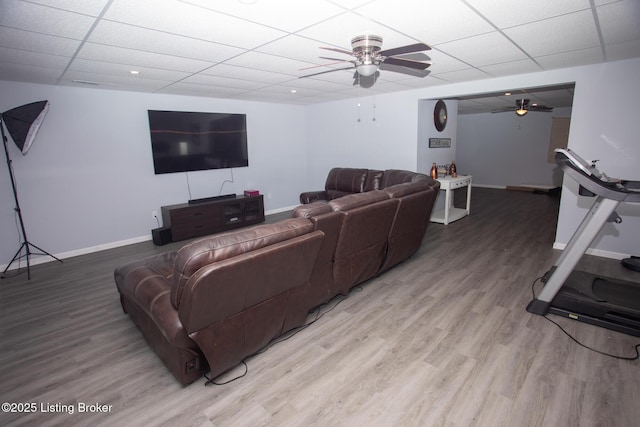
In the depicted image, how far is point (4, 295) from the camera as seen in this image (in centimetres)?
329

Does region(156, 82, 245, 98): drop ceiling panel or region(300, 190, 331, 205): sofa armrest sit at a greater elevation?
region(156, 82, 245, 98): drop ceiling panel

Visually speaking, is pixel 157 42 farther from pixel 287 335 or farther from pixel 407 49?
pixel 287 335

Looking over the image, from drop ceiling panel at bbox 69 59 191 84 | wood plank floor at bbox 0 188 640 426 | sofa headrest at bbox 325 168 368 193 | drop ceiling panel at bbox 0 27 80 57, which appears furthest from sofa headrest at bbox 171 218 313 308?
sofa headrest at bbox 325 168 368 193

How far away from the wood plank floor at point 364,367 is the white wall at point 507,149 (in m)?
6.16

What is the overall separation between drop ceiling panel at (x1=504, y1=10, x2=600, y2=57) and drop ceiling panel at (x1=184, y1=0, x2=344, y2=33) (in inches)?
59.9

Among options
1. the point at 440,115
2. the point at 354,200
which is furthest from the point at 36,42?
the point at 440,115

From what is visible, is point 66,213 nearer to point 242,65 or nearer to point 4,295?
point 4,295

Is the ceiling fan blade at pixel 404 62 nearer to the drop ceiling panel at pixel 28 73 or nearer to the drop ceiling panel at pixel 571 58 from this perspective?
the drop ceiling panel at pixel 571 58

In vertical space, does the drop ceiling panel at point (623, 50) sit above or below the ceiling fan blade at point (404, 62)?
above

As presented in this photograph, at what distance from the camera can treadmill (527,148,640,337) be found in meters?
2.41

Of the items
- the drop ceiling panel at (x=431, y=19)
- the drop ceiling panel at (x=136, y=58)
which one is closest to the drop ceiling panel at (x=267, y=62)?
the drop ceiling panel at (x=136, y=58)

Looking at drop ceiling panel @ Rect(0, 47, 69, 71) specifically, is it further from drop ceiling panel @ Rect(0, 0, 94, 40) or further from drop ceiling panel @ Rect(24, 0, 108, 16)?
drop ceiling panel @ Rect(24, 0, 108, 16)

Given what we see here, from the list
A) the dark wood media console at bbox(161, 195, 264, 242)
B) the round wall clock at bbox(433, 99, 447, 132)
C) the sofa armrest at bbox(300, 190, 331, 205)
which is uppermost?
the round wall clock at bbox(433, 99, 447, 132)

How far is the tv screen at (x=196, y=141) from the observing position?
497 cm
